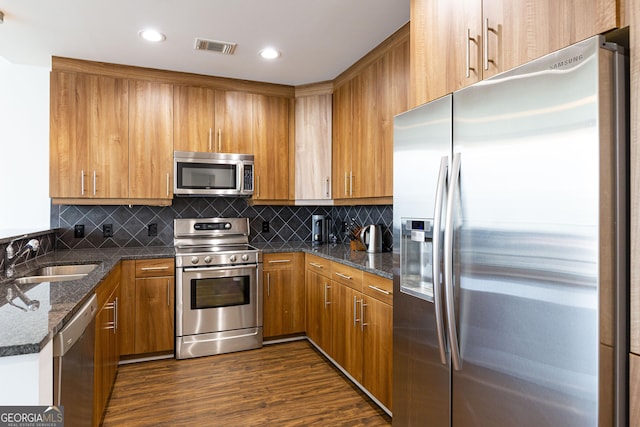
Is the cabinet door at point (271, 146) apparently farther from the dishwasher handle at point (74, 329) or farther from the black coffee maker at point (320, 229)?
the dishwasher handle at point (74, 329)

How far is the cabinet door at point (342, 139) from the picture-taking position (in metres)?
3.42

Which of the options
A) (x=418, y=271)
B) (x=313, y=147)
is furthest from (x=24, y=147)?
(x=418, y=271)

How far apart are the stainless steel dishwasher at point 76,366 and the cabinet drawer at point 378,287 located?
153cm

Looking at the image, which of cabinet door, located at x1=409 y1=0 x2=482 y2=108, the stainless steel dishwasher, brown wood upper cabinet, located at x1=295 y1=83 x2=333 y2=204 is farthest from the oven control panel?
cabinet door, located at x1=409 y1=0 x2=482 y2=108

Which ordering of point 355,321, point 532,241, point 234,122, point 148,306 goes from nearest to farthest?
point 532,241 → point 355,321 → point 148,306 → point 234,122

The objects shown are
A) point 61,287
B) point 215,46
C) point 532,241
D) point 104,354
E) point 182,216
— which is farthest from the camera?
point 182,216

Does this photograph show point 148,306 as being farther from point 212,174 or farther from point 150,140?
point 150,140

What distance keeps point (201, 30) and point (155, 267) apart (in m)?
1.90

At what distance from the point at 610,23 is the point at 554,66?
16cm

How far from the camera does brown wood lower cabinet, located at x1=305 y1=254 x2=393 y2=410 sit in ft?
7.57

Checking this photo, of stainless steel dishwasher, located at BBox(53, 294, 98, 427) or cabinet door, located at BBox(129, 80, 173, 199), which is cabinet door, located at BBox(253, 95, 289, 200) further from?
stainless steel dishwasher, located at BBox(53, 294, 98, 427)

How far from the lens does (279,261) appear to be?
11.8 feet

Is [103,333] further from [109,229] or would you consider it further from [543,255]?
[543,255]

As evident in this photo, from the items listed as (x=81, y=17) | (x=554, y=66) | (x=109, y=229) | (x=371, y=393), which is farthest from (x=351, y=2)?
(x=109, y=229)
